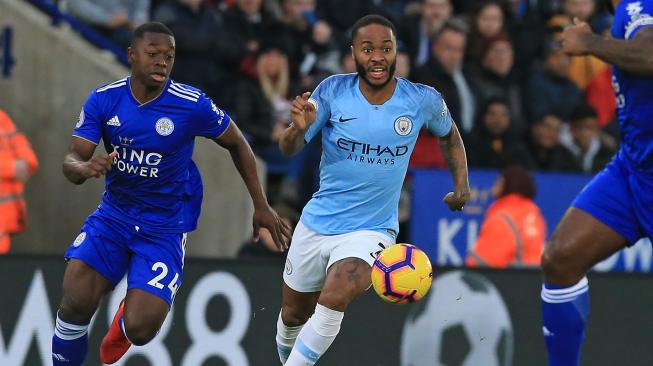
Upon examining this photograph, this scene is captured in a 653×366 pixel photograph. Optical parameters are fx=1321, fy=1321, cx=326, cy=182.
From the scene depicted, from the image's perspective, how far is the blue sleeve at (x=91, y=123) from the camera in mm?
8125

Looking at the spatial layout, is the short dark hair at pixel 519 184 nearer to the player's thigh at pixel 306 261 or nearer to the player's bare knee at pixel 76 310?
the player's thigh at pixel 306 261

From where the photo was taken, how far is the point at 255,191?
28.1ft

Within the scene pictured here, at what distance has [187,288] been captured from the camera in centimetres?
1003

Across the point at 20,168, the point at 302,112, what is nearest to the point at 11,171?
the point at 20,168

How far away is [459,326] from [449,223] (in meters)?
2.16

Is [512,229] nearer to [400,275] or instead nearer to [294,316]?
[294,316]

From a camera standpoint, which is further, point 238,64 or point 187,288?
point 238,64

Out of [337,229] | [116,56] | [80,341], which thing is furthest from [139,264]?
[116,56]

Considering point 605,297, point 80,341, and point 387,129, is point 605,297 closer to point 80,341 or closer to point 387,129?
point 387,129

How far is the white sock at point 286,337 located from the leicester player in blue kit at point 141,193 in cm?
71

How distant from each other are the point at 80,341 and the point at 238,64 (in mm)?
5174

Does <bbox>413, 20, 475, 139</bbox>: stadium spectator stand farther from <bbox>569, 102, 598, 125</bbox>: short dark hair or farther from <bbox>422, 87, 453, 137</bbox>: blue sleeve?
<bbox>422, 87, 453, 137</bbox>: blue sleeve

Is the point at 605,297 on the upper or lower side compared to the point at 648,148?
lower

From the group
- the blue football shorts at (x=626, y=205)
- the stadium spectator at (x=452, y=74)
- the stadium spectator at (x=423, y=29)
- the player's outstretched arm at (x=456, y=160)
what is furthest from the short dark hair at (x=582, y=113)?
the blue football shorts at (x=626, y=205)
